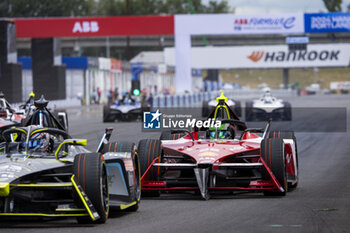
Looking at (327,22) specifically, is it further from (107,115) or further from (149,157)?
(149,157)

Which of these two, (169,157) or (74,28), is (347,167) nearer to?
(169,157)

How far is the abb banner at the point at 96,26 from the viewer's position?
194ft

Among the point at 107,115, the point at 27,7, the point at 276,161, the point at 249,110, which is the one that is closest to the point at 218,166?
the point at 276,161

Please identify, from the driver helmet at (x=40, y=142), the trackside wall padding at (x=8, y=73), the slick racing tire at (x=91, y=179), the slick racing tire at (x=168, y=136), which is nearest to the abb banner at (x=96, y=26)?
the trackside wall padding at (x=8, y=73)

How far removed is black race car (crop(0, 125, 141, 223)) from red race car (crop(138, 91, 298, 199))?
1.33m

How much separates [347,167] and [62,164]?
26.7 ft

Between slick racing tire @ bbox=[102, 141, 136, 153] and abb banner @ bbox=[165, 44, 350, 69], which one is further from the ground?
abb banner @ bbox=[165, 44, 350, 69]

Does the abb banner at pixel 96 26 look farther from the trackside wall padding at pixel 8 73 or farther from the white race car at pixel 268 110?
the white race car at pixel 268 110

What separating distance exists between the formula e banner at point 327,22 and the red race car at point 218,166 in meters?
46.4

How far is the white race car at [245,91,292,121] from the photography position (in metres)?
34.1

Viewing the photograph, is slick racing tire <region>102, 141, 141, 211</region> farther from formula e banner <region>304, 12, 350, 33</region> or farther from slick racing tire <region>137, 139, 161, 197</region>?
formula e banner <region>304, 12, 350, 33</region>

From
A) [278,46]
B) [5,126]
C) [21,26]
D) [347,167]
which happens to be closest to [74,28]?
[21,26]

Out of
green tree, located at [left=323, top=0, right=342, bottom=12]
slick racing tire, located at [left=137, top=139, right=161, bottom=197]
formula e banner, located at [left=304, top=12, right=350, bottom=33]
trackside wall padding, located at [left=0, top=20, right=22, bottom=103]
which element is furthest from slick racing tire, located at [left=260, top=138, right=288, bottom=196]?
green tree, located at [left=323, top=0, right=342, bottom=12]

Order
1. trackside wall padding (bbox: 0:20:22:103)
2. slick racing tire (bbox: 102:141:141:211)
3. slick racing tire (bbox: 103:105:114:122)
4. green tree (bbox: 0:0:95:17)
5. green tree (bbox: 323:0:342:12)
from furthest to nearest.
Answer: green tree (bbox: 323:0:342:12)
trackside wall padding (bbox: 0:20:22:103)
green tree (bbox: 0:0:95:17)
slick racing tire (bbox: 103:105:114:122)
slick racing tire (bbox: 102:141:141:211)
